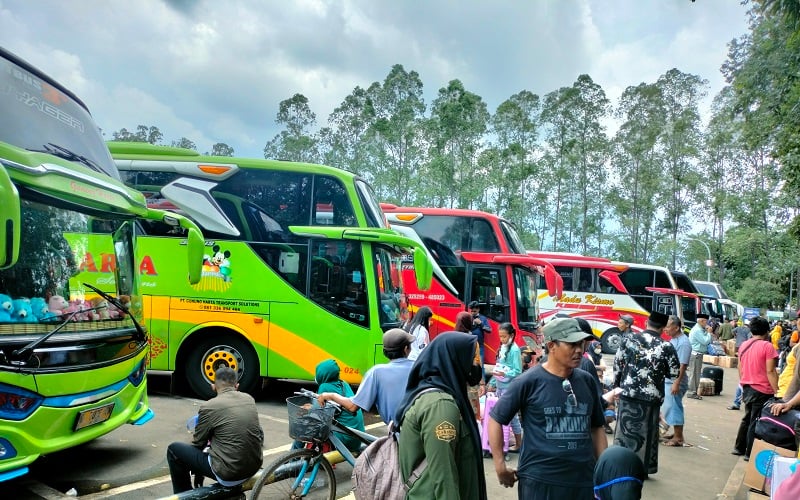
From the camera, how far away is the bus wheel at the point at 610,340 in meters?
18.2

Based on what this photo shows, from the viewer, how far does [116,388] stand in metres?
4.73

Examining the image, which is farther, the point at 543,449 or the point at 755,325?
the point at 755,325

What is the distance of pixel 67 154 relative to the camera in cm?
476

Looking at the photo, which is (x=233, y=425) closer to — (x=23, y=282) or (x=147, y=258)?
(x=23, y=282)

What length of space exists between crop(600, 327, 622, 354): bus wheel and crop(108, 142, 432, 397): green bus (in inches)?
488

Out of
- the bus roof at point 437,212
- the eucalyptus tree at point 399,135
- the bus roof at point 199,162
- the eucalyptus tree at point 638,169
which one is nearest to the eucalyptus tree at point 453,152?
the eucalyptus tree at point 399,135

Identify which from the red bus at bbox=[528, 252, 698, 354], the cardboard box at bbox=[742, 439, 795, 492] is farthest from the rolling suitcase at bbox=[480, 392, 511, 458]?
the red bus at bbox=[528, 252, 698, 354]

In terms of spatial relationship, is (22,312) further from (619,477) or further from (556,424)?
(619,477)

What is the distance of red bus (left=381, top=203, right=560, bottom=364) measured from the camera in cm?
1247

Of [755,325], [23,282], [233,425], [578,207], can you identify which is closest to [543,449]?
[233,425]

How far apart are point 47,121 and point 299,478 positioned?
3.83 meters

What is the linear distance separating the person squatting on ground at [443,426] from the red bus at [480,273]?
9.26 meters

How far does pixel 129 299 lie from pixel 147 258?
3.09m

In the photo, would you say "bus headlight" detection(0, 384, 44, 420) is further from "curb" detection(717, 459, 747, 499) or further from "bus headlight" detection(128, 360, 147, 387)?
"curb" detection(717, 459, 747, 499)
